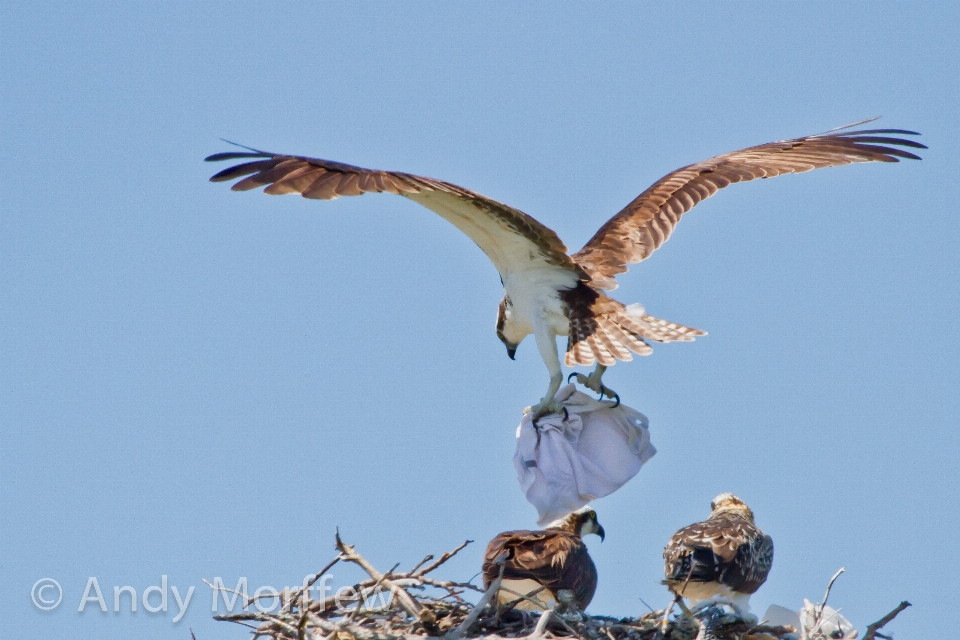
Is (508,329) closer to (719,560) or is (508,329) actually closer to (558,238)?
(558,238)

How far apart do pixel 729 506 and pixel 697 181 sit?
8.73 feet

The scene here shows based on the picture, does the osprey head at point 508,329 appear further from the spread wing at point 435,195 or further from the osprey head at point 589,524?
the osprey head at point 589,524

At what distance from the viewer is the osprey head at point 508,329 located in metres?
10.4

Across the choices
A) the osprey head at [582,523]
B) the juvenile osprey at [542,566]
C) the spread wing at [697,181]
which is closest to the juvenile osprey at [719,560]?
the juvenile osprey at [542,566]

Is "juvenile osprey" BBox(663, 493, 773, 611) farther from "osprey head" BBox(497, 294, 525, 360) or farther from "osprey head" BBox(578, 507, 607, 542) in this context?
"osprey head" BBox(497, 294, 525, 360)

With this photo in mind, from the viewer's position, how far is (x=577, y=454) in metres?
8.88

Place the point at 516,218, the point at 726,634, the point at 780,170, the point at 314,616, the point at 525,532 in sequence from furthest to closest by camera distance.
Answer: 1. the point at 780,170
2. the point at 516,218
3. the point at 525,532
4. the point at 726,634
5. the point at 314,616

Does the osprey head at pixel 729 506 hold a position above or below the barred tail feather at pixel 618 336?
below

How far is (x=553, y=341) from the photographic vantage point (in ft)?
32.5

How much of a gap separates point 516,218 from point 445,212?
462mm

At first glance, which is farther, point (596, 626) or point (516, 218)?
point (516, 218)

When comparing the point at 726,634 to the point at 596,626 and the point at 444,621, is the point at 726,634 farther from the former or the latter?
the point at 444,621

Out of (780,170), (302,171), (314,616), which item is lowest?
(314,616)

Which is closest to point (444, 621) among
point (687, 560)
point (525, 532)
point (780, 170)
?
point (525, 532)
